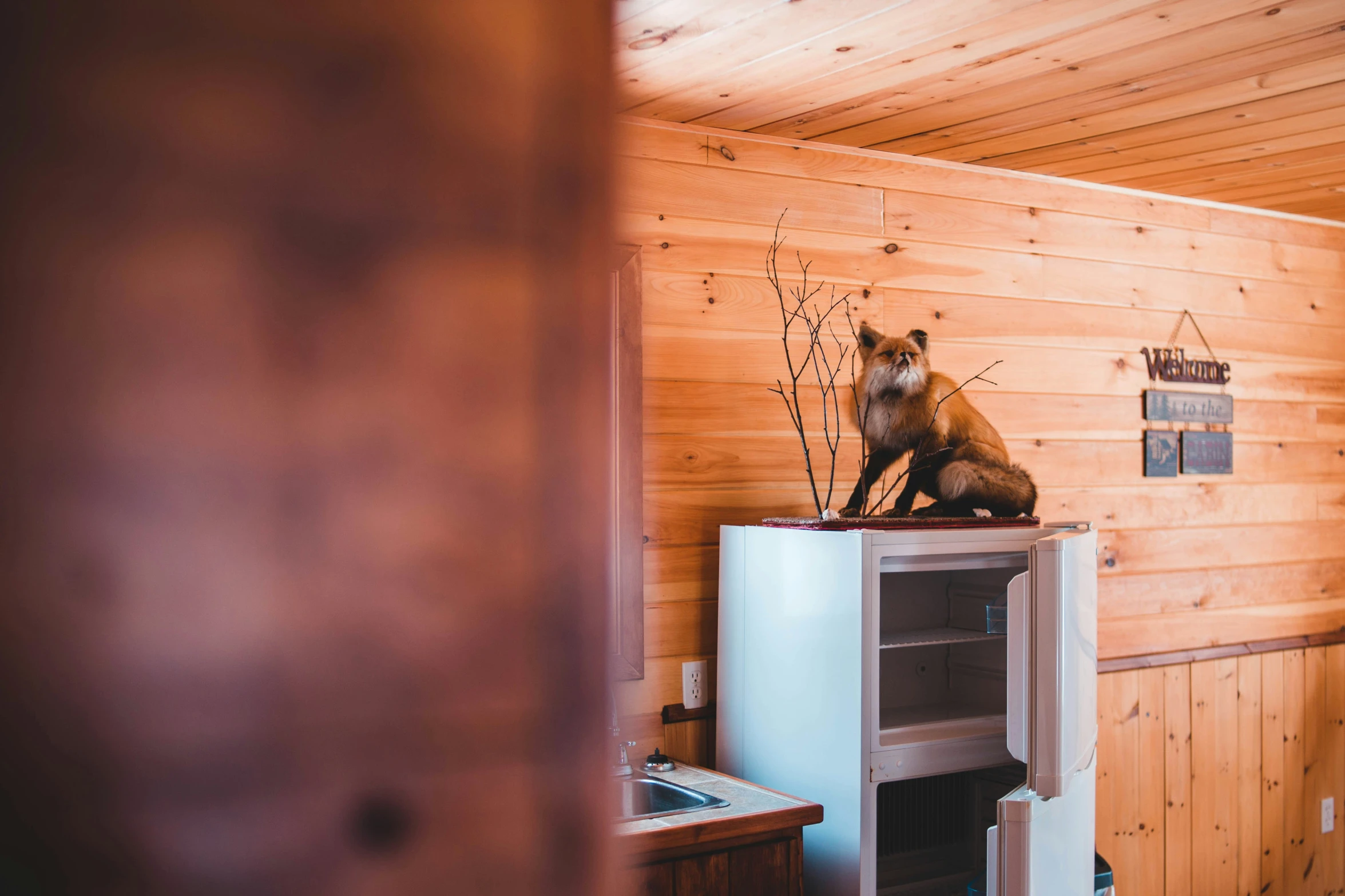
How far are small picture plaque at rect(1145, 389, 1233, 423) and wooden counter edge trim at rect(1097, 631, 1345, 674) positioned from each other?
0.72 m

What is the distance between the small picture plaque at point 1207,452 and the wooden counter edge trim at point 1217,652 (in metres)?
0.56

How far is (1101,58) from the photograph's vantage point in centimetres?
211

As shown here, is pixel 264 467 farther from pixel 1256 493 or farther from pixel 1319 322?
pixel 1319 322

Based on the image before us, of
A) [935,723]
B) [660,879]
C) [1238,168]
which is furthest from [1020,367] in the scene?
[660,879]

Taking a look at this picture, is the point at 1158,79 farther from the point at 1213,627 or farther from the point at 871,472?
the point at 1213,627

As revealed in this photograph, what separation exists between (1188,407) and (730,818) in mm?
2210

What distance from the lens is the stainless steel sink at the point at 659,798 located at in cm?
207

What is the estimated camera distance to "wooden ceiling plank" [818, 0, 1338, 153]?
6.26ft

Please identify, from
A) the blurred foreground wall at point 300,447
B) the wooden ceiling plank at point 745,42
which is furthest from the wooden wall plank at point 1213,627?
the blurred foreground wall at point 300,447

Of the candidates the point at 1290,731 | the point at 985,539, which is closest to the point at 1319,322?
the point at 1290,731

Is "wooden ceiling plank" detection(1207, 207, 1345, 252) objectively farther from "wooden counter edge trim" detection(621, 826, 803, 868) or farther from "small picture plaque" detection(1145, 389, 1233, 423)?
"wooden counter edge trim" detection(621, 826, 803, 868)

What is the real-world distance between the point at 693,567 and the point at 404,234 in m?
2.36

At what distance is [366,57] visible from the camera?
158mm

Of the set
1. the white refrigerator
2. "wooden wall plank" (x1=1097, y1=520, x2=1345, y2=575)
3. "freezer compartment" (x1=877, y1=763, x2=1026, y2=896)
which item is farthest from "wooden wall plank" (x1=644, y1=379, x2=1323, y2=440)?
"freezer compartment" (x1=877, y1=763, x2=1026, y2=896)
